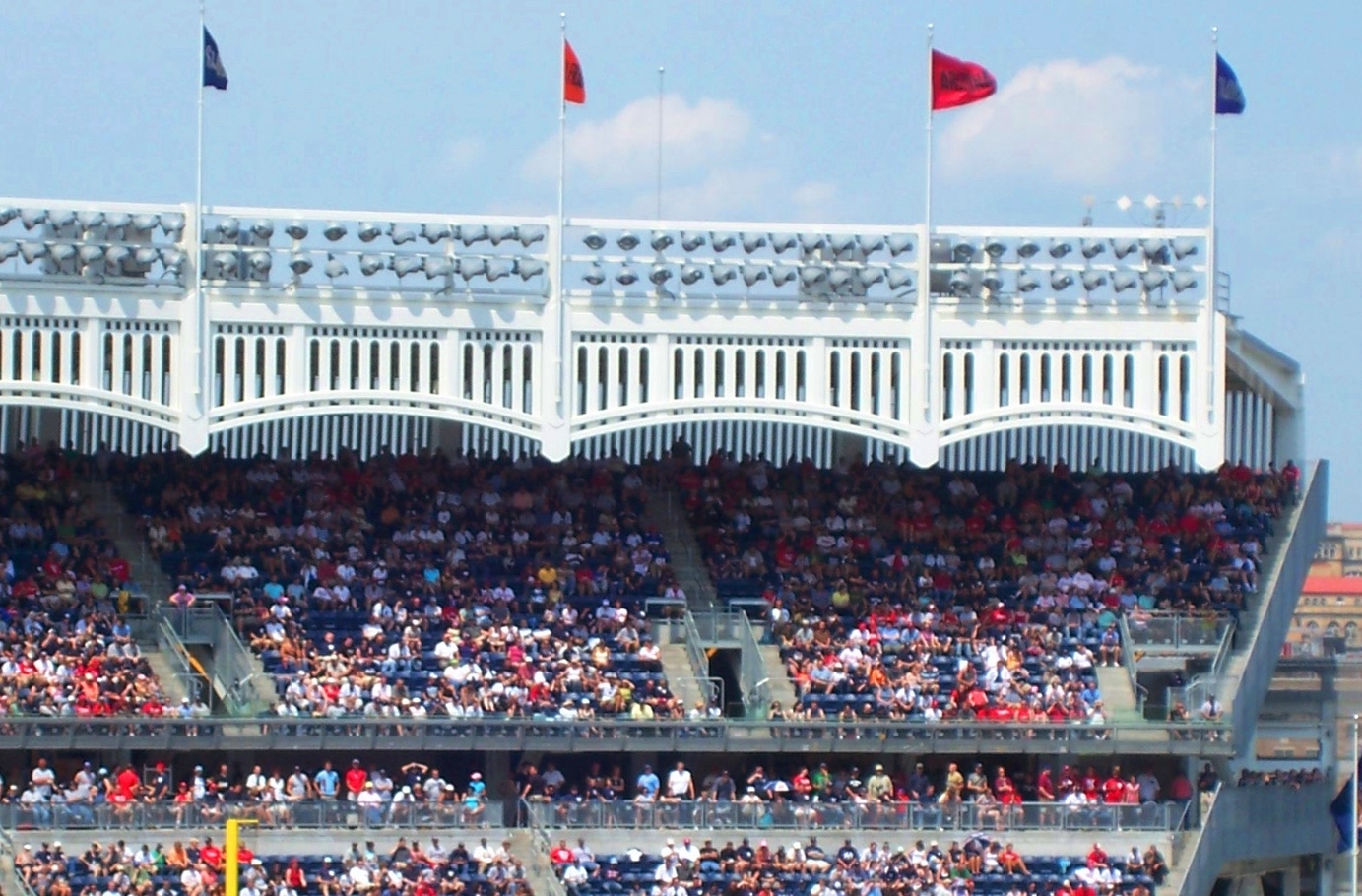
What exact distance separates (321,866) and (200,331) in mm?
8027

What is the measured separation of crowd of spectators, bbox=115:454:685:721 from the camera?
4216 cm

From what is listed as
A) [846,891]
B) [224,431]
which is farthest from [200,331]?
[846,891]

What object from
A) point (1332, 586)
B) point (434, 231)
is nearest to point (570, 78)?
point (434, 231)

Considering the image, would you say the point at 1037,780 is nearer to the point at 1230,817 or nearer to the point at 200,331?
the point at 1230,817

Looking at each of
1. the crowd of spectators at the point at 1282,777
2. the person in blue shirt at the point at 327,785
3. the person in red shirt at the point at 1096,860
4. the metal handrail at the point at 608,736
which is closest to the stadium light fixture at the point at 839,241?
the metal handrail at the point at 608,736

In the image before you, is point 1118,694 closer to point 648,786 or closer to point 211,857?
point 648,786

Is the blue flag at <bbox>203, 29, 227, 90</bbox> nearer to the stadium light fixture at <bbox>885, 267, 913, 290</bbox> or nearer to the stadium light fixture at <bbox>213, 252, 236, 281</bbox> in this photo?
the stadium light fixture at <bbox>213, 252, 236, 281</bbox>

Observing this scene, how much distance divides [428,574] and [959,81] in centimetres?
1096

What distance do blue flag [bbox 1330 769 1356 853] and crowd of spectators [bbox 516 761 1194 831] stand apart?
210 inches

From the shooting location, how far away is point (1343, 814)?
48.9 meters

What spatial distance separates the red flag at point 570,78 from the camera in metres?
44.4

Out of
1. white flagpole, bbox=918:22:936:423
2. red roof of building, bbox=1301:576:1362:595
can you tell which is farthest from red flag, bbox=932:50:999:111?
red roof of building, bbox=1301:576:1362:595

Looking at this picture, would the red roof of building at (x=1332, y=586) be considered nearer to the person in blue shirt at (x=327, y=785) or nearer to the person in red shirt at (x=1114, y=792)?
the person in red shirt at (x=1114, y=792)

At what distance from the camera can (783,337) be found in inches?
1721
